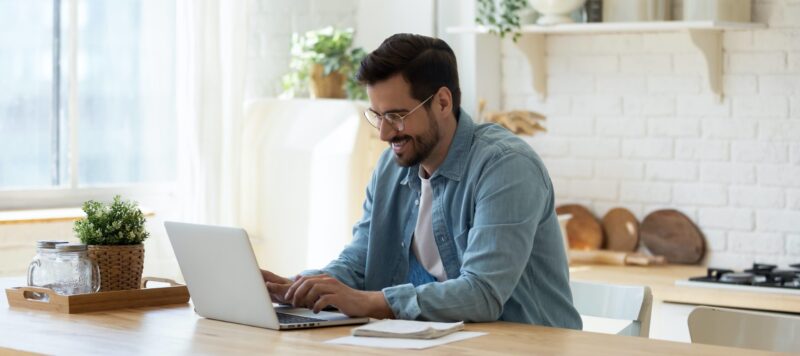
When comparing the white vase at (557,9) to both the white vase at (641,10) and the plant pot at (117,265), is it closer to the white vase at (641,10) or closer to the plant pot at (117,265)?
the white vase at (641,10)

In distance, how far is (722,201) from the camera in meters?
4.45

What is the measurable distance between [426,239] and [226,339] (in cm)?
65

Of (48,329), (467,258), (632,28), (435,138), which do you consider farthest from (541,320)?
(632,28)

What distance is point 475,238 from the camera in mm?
2508

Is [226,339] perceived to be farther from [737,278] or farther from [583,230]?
[583,230]

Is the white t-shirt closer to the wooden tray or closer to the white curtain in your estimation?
the wooden tray

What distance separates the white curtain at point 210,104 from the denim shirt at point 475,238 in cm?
177

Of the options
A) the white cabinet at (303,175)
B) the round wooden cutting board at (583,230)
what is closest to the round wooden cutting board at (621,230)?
the round wooden cutting board at (583,230)

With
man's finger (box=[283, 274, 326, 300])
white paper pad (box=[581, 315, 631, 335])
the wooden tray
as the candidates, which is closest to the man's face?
man's finger (box=[283, 274, 326, 300])

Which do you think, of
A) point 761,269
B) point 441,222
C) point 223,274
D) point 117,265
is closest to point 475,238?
point 441,222

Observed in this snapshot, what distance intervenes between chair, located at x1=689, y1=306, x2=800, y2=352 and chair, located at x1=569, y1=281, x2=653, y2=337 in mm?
207

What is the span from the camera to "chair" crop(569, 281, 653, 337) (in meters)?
2.77

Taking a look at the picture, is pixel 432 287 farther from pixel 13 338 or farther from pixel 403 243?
pixel 13 338

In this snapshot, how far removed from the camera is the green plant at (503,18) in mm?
4555
